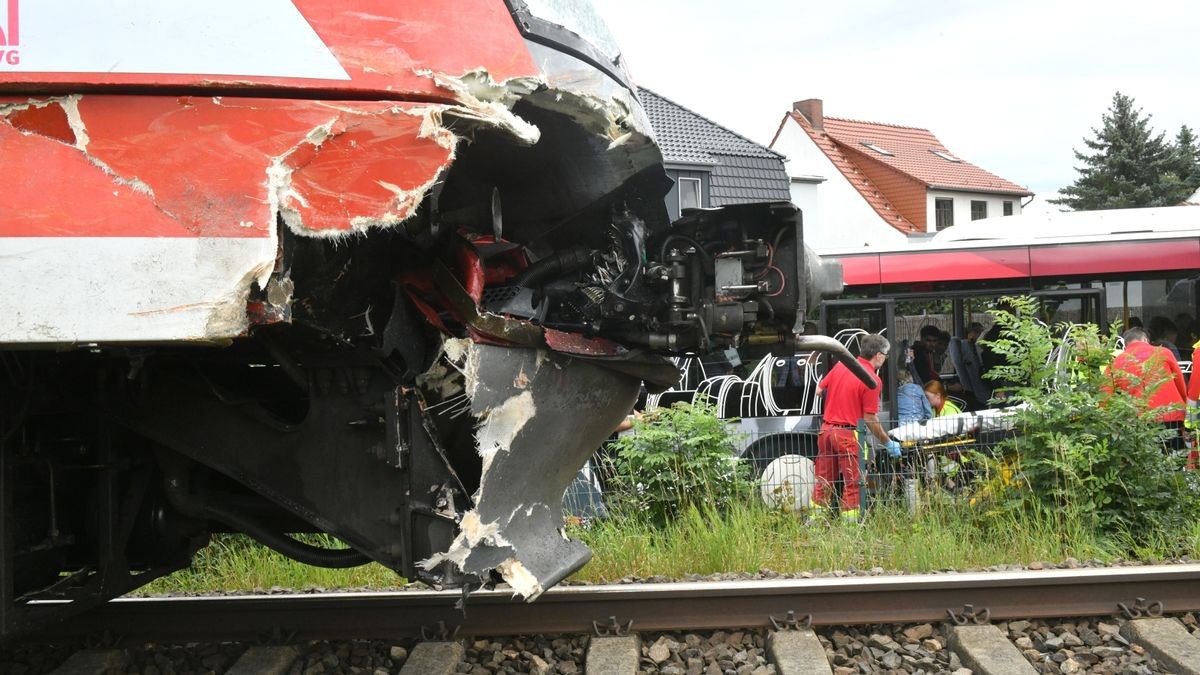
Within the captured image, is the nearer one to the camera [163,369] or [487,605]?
[163,369]

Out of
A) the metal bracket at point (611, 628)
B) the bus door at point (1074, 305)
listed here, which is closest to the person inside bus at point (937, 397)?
the bus door at point (1074, 305)

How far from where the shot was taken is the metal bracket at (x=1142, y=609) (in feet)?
15.1

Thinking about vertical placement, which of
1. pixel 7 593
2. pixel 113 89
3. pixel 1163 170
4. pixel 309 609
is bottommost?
pixel 309 609

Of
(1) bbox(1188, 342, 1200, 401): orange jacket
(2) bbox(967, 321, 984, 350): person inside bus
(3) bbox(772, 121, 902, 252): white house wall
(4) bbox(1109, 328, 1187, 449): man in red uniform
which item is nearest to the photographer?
(4) bbox(1109, 328, 1187, 449): man in red uniform

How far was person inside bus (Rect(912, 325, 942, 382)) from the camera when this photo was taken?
12.3 m

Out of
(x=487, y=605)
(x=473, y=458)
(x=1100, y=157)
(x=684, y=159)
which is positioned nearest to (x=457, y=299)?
(x=473, y=458)

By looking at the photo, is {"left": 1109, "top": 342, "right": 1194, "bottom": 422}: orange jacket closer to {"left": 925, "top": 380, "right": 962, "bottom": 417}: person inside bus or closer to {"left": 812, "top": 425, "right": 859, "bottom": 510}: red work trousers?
{"left": 812, "top": 425, "right": 859, "bottom": 510}: red work trousers

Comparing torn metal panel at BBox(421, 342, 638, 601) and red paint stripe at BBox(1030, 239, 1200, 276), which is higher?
red paint stripe at BBox(1030, 239, 1200, 276)

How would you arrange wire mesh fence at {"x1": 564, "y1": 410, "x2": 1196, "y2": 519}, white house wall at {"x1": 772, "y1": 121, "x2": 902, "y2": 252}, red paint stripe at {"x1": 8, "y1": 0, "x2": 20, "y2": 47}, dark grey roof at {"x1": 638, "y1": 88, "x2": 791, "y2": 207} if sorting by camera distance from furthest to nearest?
white house wall at {"x1": 772, "y1": 121, "x2": 902, "y2": 252}
dark grey roof at {"x1": 638, "y1": 88, "x2": 791, "y2": 207}
wire mesh fence at {"x1": 564, "y1": 410, "x2": 1196, "y2": 519}
red paint stripe at {"x1": 8, "y1": 0, "x2": 20, "y2": 47}

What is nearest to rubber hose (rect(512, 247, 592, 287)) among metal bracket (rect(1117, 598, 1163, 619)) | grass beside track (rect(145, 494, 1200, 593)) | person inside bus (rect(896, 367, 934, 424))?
grass beside track (rect(145, 494, 1200, 593))

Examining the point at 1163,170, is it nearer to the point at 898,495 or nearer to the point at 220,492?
the point at 898,495

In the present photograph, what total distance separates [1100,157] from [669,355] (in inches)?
1900

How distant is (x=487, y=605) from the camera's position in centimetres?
472

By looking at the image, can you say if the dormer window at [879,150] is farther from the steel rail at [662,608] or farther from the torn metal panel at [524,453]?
the torn metal panel at [524,453]
